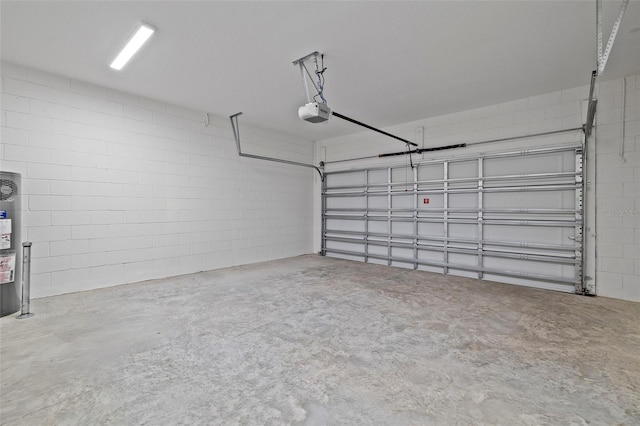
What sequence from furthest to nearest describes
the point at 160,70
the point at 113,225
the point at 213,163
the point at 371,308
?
1. the point at 213,163
2. the point at 113,225
3. the point at 160,70
4. the point at 371,308

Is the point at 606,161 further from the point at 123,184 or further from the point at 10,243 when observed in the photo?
the point at 10,243

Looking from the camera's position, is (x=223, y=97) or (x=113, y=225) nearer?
(x=113, y=225)

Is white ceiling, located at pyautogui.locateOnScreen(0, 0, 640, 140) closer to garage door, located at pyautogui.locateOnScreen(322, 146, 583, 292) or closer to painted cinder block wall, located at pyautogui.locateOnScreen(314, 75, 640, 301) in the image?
painted cinder block wall, located at pyautogui.locateOnScreen(314, 75, 640, 301)

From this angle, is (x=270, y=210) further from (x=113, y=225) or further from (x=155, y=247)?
(x=113, y=225)

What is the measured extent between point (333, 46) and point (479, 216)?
3.62 m

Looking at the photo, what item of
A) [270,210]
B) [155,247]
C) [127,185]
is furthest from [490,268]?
[127,185]

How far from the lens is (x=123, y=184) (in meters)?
4.35

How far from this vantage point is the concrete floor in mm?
1648


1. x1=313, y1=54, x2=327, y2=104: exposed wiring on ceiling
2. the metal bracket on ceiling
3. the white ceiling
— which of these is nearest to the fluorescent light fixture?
the white ceiling

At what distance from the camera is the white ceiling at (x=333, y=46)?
2.50m

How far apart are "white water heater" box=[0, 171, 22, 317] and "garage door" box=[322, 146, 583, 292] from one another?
208 inches

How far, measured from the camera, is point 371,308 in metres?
3.36

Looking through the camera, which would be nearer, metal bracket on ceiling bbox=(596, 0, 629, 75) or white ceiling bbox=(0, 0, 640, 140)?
metal bracket on ceiling bbox=(596, 0, 629, 75)

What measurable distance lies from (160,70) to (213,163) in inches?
79.9
